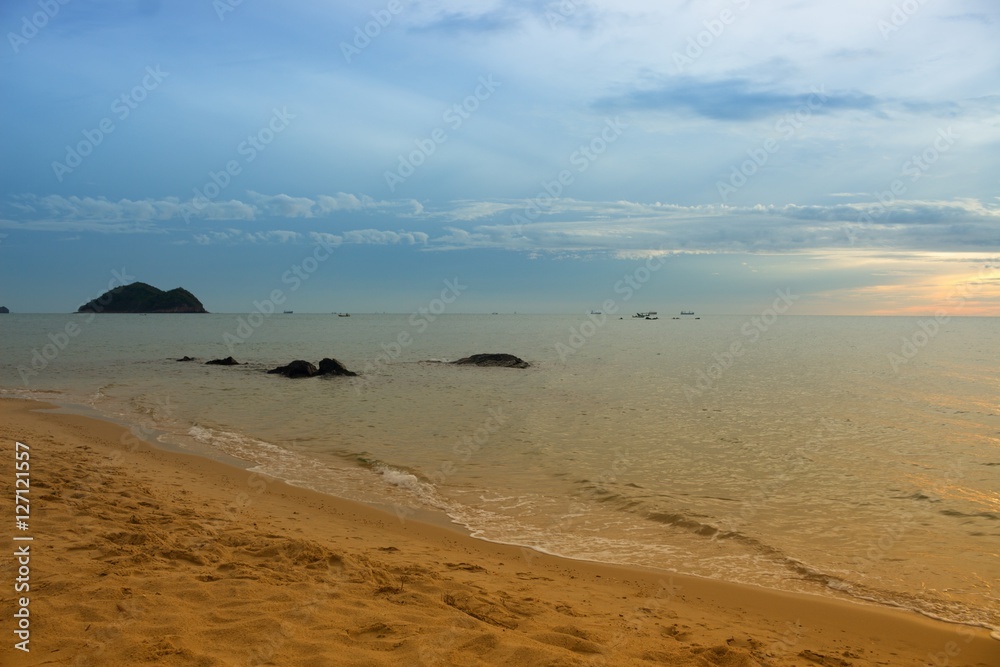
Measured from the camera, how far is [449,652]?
531cm

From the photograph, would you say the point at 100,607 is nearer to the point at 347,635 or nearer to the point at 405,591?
the point at 347,635

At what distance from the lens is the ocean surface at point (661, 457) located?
9328mm

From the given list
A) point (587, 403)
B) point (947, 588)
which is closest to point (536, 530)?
point (947, 588)

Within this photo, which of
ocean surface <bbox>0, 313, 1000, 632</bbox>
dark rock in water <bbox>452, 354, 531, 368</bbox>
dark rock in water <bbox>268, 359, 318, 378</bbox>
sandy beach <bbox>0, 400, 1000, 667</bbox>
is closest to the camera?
sandy beach <bbox>0, 400, 1000, 667</bbox>

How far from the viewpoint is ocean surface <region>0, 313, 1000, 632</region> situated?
9328 millimetres

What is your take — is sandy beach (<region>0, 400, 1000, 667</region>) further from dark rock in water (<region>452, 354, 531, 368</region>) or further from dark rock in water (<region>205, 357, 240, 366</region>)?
dark rock in water (<region>205, 357, 240, 366</region>)

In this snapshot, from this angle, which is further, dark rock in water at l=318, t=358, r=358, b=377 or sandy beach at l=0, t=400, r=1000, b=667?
dark rock in water at l=318, t=358, r=358, b=377

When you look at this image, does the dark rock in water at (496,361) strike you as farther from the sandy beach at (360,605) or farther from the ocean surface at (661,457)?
the sandy beach at (360,605)

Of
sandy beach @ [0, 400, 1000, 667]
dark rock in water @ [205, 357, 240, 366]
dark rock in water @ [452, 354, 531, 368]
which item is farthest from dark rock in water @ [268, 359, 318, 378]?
sandy beach @ [0, 400, 1000, 667]

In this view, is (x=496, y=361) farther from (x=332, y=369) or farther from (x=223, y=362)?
(x=223, y=362)

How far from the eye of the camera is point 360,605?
6.27 metres

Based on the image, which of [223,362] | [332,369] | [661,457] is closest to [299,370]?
[332,369]

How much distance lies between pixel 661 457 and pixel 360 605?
36.4 ft

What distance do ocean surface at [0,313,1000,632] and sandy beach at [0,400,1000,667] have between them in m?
0.97
